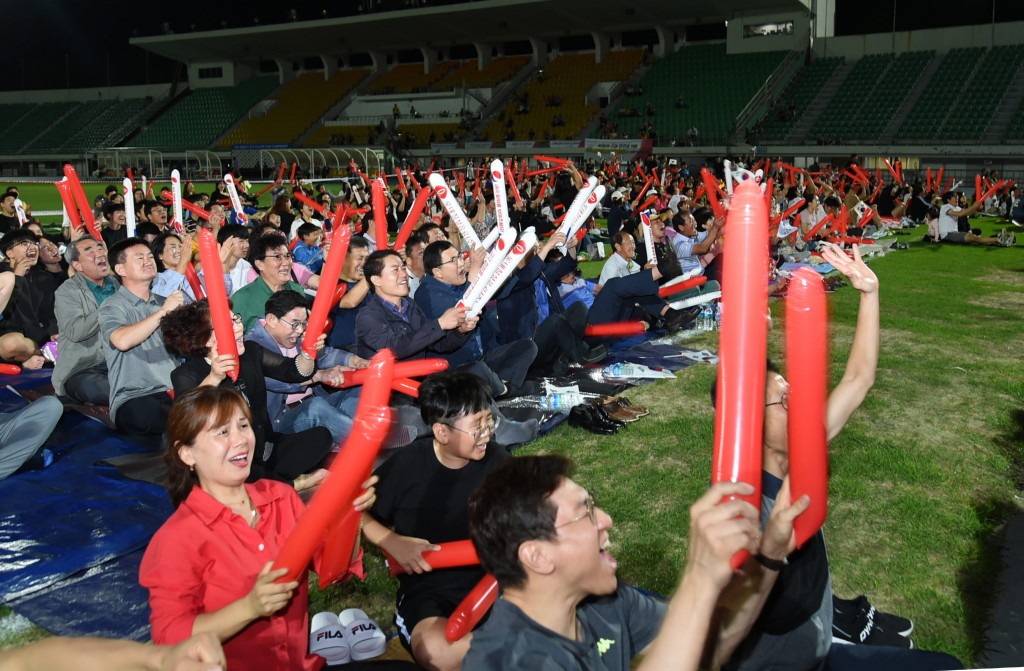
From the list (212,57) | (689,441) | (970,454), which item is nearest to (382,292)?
(689,441)

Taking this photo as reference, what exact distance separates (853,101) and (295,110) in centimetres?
2659

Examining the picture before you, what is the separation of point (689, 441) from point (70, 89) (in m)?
55.6

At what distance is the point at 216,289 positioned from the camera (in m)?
2.63

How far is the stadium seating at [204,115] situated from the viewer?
44688mm

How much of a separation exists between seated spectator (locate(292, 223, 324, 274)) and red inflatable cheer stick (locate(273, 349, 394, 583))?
7429mm

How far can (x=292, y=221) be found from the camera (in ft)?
37.1

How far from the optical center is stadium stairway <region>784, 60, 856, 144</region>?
30.8 metres

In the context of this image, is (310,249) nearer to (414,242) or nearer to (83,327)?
(414,242)

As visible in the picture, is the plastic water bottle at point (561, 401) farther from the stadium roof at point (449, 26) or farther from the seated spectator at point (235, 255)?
the stadium roof at point (449, 26)

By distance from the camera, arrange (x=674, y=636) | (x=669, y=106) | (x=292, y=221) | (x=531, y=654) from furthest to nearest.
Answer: (x=669, y=106) → (x=292, y=221) → (x=531, y=654) → (x=674, y=636)

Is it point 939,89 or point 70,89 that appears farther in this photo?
point 70,89

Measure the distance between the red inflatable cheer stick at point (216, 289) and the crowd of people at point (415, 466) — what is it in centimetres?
6

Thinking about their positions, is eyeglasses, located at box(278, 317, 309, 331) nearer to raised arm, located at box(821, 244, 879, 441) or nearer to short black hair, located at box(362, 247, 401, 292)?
short black hair, located at box(362, 247, 401, 292)

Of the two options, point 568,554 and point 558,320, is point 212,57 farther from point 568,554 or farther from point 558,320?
point 568,554
